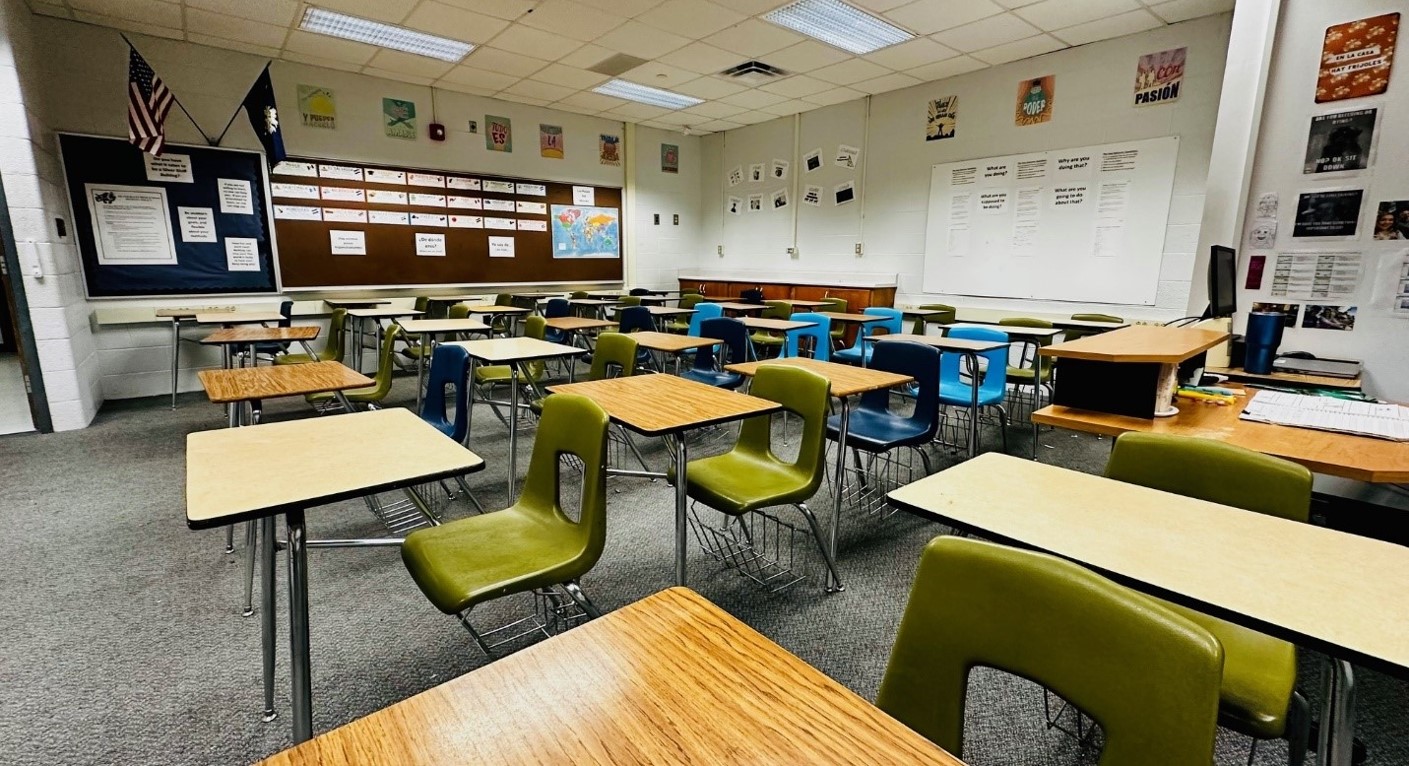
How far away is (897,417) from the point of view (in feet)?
10.5

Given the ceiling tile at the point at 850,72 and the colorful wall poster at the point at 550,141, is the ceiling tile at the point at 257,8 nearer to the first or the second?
the colorful wall poster at the point at 550,141

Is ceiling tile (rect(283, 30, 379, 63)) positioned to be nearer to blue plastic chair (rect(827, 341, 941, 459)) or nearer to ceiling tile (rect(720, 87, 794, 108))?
ceiling tile (rect(720, 87, 794, 108))

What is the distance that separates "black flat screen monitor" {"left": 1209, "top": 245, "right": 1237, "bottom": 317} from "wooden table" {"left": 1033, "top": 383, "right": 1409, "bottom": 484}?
0.52 m

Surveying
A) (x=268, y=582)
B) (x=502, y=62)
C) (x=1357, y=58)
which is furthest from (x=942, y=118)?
(x=268, y=582)

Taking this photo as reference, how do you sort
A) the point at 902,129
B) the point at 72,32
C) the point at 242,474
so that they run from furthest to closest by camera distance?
the point at 902,129
the point at 72,32
the point at 242,474

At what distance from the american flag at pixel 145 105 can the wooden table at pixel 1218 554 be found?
6.27 m

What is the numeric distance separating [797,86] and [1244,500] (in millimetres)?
6248

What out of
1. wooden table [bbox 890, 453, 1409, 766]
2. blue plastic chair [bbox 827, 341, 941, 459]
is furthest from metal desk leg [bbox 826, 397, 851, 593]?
wooden table [bbox 890, 453, 1409, 766]

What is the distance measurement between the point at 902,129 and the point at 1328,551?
657cm

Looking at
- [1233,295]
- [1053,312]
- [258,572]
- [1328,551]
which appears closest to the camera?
[1328,551]

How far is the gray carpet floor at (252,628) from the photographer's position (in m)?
1.63

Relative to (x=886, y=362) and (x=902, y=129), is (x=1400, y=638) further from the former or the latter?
(x=902, y=129)

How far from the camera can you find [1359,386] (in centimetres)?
255

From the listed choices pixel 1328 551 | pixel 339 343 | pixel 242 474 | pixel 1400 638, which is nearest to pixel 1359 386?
pixel 1328 551
